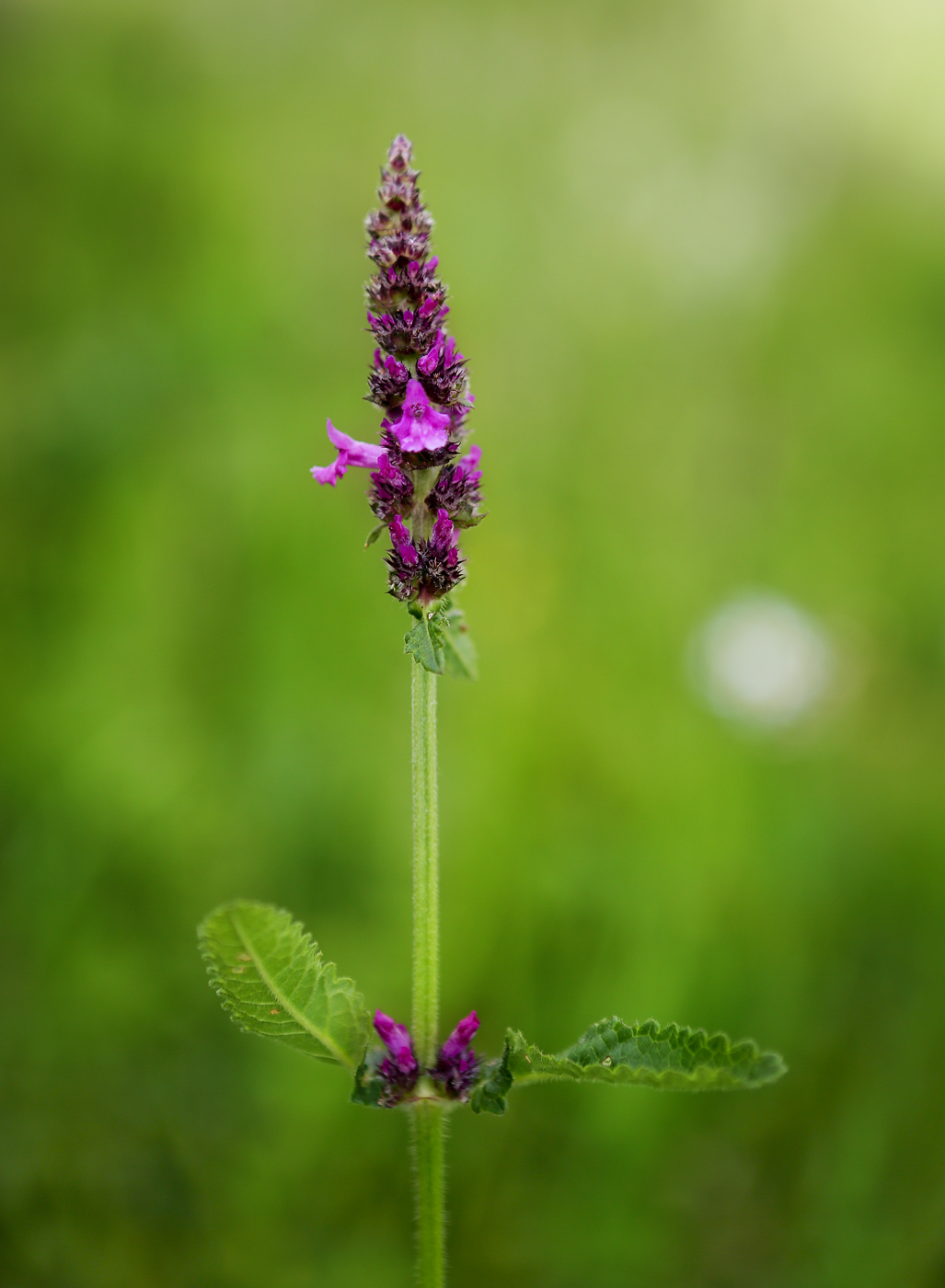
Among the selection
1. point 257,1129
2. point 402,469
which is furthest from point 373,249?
point 257,1129

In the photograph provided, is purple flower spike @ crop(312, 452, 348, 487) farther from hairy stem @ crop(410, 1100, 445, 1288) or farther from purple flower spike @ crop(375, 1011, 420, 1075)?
hairy stem @ crop(410, 1100, 445, 1288)

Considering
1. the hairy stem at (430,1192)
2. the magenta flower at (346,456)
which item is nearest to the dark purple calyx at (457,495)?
the magenta flower at (346,456)

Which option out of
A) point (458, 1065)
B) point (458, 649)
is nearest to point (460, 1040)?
point (458, 1065)

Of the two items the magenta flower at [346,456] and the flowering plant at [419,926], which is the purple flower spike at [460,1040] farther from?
the magenta flower at [346,456]

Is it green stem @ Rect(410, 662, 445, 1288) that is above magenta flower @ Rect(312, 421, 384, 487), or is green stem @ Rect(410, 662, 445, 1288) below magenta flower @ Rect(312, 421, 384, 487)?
below

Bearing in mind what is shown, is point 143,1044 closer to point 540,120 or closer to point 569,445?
point 569,445

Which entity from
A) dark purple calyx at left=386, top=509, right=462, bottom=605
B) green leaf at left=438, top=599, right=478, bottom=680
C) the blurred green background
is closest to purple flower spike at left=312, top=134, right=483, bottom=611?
dark purple calyx at left=386, top=509, right=462, bottom=605
